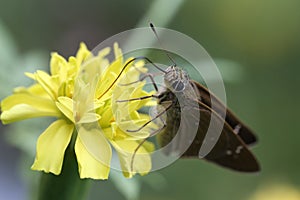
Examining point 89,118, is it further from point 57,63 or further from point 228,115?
point 228,115

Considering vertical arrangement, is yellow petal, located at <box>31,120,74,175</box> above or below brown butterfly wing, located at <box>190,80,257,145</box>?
below

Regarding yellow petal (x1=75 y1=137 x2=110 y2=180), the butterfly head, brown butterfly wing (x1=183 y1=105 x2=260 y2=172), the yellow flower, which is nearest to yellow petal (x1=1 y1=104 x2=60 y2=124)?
the yellow flower

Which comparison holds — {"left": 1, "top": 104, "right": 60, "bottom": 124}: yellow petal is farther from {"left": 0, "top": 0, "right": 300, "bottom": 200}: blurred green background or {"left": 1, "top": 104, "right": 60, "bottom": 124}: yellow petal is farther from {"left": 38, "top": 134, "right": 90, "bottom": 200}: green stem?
{"left": 0, "top": 0, "right": 300, "bottom": 200}: blurred green background

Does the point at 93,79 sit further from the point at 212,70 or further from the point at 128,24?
the point at 128,24

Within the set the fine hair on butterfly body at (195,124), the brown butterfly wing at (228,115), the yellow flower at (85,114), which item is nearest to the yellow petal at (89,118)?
the yellow flower at (85,114)

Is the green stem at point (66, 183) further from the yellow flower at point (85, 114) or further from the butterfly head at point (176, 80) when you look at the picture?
the butterfly head at point (176, 80)

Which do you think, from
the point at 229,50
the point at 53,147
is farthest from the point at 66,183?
the point at 229,50
